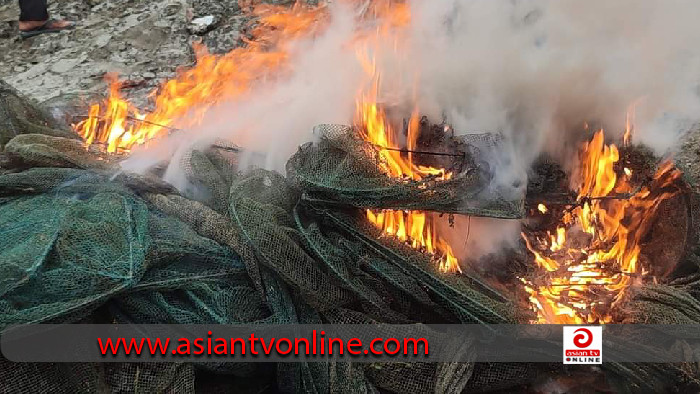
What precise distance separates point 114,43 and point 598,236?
6.66 meters

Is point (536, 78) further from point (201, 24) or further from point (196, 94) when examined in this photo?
point (201, 24)

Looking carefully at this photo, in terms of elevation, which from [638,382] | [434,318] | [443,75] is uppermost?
[443,75]

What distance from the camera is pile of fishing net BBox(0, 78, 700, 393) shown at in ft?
8.92

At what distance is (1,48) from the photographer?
792 centimetres

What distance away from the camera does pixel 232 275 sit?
10.3 ft

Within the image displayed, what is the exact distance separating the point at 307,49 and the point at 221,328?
263 centimetres

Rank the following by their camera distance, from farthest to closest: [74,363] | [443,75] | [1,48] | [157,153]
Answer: [1,48] < [157,153] < [443,75] < [74,363]

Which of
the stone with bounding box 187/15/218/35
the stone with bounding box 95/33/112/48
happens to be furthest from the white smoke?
the stone with bounding box 95/33/112/48

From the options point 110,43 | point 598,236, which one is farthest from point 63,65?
point 598,236

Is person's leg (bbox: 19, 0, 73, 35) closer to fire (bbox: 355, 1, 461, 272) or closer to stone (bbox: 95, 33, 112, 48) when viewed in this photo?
stone (bbox: 95, 33, 112, 48)

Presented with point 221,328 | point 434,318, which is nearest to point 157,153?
point 221,328

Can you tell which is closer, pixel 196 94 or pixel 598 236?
pixel 598 236

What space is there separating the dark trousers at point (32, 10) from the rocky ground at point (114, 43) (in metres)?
0.27

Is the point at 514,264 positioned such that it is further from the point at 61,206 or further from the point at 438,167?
the point at 61,206
